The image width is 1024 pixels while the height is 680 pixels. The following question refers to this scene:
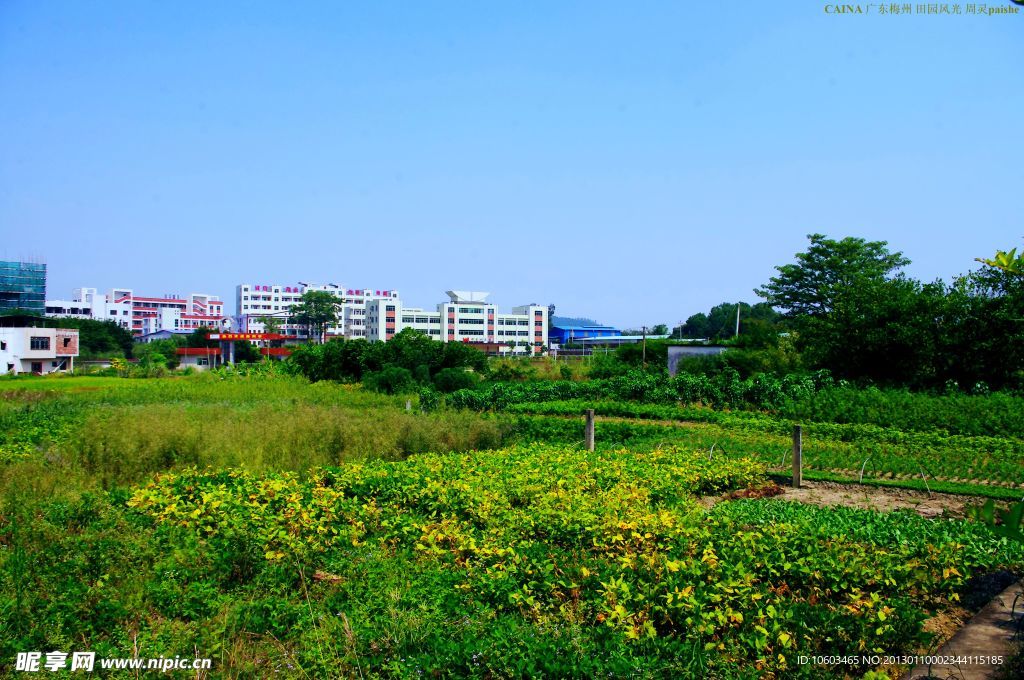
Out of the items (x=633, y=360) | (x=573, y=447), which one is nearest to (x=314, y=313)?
(x=633, y=360)

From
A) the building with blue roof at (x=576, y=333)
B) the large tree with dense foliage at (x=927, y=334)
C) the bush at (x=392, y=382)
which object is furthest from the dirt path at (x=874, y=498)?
the building with blue roof at (x=576, y=333)

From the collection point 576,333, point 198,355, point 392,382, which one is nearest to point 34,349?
point 198,355

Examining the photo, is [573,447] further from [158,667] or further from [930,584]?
[158,667]

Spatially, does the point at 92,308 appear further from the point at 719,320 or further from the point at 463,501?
the point at 463,501

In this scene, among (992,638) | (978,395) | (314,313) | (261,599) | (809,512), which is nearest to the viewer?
(992,638)

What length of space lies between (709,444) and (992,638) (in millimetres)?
8186

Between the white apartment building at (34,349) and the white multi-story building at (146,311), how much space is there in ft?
193

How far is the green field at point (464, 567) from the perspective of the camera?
4000 mm

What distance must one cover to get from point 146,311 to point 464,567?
4985 inches

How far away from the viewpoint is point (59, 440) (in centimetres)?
1096

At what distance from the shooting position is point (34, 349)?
4181 centimetres

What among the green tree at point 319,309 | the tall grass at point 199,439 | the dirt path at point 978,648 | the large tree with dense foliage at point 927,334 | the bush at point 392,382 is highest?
the green tree at point 319,309

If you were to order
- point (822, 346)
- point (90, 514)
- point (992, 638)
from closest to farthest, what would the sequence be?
1. point (992, 638)
2. point (90, 514)
3. point (822, 346)

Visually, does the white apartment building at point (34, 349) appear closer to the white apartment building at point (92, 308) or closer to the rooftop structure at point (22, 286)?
the rooftop structure at point (22, 286)
